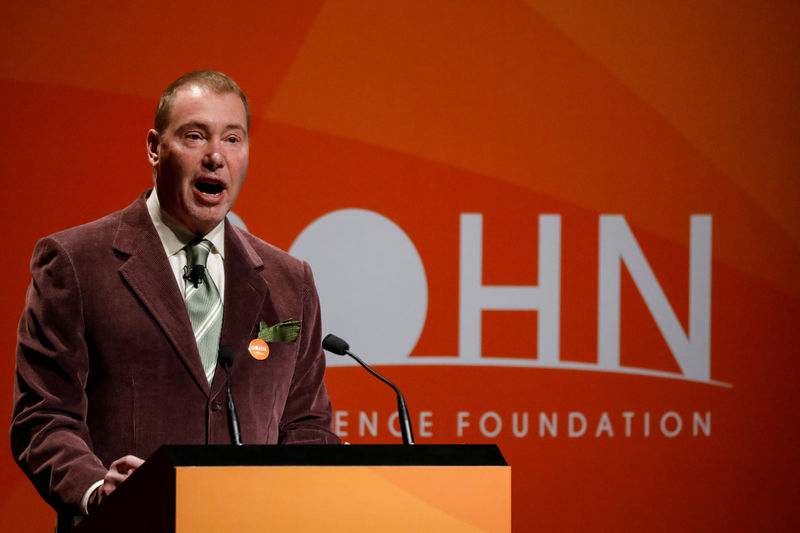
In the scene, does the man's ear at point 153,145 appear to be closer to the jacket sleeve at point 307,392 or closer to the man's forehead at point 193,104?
the man's forehead at point 193,104

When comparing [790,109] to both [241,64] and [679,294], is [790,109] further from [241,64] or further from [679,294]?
[241,64]

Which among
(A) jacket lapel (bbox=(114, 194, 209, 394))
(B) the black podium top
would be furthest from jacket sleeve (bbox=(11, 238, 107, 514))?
(B) the black podium top

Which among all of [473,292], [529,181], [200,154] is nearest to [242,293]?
[200,154]

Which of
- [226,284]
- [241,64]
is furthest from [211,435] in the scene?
[241,64]

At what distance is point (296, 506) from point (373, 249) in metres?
2.27

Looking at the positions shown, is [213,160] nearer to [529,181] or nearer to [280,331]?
[280,331]

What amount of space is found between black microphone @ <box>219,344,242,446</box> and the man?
0.02 meters

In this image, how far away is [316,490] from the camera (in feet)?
4.52

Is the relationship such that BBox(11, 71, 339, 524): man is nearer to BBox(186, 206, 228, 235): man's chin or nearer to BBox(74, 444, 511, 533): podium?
BBox(186, 206, 228, 235): man's chin

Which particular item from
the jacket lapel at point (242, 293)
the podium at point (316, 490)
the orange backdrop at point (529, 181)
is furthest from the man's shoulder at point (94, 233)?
the orange backdrop at point (529, 181)

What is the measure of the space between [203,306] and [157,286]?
0.38 ft

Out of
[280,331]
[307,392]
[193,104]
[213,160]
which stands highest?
[193,104]

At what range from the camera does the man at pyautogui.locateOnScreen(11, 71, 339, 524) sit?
2066mm

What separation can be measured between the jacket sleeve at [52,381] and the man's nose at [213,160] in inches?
13.4
